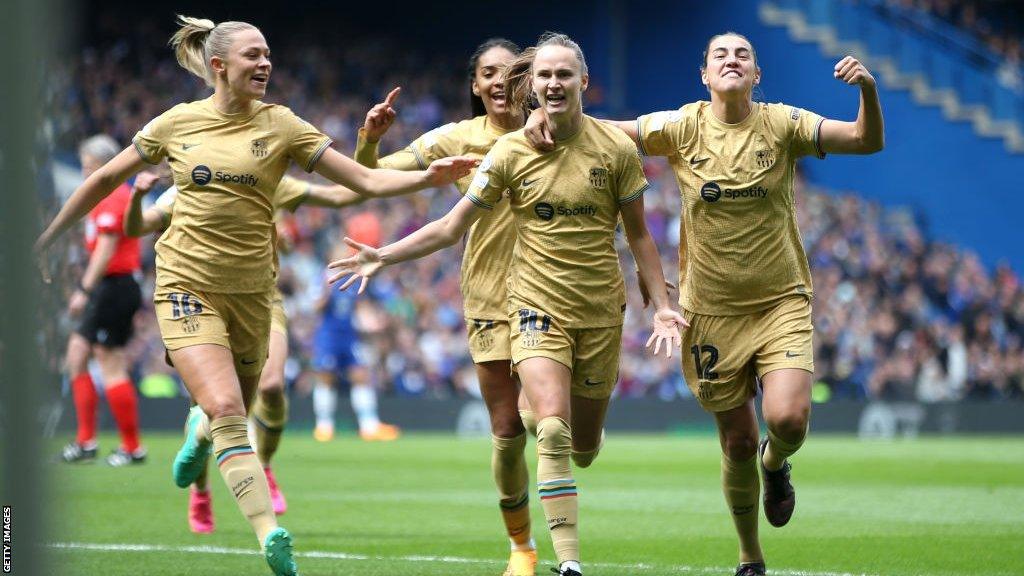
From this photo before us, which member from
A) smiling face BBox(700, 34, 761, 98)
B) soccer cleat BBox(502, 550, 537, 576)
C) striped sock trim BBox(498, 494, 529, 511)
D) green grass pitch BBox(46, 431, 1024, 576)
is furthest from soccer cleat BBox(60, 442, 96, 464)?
smiling face BBox(700, 34, 761, 98)

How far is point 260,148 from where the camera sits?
6680 mm

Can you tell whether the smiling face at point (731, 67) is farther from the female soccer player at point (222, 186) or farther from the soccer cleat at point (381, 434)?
the soccer cleat at point (381, 434)

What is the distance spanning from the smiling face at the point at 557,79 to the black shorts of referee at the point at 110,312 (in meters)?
7.01

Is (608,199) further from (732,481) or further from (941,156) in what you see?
(941,156)

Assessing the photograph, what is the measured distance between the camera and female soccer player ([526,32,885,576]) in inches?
258

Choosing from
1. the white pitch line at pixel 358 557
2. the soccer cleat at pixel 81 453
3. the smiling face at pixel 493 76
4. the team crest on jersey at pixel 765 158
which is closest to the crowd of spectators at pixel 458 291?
the soccer cleat at pixel 81 453

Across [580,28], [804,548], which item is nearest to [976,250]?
[580,28]

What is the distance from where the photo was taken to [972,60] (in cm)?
3111

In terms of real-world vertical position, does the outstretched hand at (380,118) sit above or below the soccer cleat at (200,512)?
above

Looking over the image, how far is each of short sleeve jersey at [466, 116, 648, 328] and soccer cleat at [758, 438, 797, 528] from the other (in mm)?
1220

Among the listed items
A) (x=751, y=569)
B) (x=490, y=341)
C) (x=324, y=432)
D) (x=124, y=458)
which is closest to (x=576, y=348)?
(x=490, y=341)

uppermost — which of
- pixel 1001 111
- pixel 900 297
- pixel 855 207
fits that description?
pixel 1001 111

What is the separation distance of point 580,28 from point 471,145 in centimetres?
2458

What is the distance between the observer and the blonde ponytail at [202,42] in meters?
6.69
